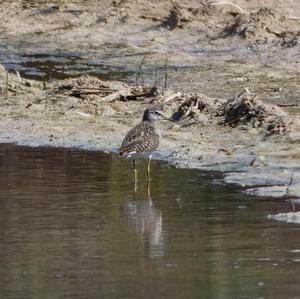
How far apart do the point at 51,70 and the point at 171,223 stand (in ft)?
34.1

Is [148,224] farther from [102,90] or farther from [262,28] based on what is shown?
[262,28]

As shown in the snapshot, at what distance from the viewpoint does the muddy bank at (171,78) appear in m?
13.6

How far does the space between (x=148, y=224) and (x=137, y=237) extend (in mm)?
510

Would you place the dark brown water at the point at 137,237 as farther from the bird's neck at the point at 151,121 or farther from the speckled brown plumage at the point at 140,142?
the bird's neck at the point at 151,121

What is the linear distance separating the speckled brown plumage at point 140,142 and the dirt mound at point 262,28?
24.8 feet

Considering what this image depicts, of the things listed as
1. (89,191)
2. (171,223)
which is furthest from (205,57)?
(171,223)

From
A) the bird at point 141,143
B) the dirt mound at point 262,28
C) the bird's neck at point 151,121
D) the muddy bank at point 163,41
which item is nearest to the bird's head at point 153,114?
the bird's neck at point 151,121

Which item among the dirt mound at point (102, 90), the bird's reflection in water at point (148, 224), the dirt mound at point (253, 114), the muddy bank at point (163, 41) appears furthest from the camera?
the muddy bank at point (163, 41)

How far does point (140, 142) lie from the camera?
1218cm

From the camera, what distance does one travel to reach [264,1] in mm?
21828

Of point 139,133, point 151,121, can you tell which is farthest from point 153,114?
point 139,133

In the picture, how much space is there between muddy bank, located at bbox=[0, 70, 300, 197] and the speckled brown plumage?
61cm

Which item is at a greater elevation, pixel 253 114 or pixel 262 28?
pixel 253 114

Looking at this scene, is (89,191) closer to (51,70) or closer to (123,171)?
(123,171)
